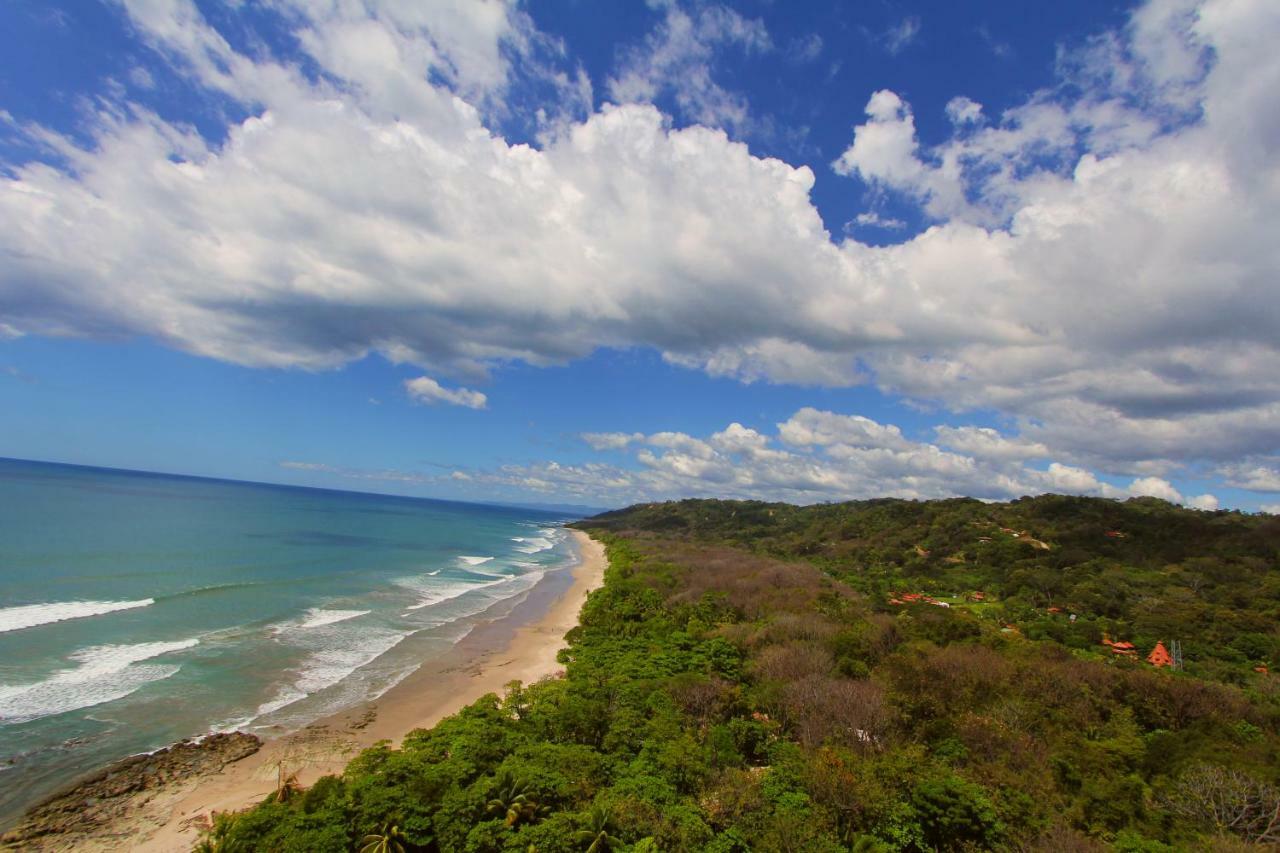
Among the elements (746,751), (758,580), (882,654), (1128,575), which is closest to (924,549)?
(1128,575)

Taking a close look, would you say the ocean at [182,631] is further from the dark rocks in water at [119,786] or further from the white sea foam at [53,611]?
the dark rocks in water at [119,786]

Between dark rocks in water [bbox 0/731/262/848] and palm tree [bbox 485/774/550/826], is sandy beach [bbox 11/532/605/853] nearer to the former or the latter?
dark rocks in water [bbox 0/731/262/848]

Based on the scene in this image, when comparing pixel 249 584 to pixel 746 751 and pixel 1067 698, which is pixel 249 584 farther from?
pixel 1067 698

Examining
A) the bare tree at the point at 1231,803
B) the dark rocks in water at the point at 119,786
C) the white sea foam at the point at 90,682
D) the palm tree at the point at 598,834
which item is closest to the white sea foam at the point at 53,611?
the white sea foam at the point at 90,682

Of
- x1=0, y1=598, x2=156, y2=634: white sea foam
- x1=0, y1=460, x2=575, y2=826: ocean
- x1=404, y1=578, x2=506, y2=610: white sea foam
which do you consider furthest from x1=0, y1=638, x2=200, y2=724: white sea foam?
x1=404, y1=578, x2=506, y2=610: white sea foam

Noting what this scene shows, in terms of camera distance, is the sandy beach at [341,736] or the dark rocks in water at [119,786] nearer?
the dark rocks in water at [119,786]

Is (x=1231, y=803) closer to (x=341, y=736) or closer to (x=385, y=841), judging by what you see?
(x=385, y=841)

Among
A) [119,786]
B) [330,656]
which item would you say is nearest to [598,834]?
[119,786]
